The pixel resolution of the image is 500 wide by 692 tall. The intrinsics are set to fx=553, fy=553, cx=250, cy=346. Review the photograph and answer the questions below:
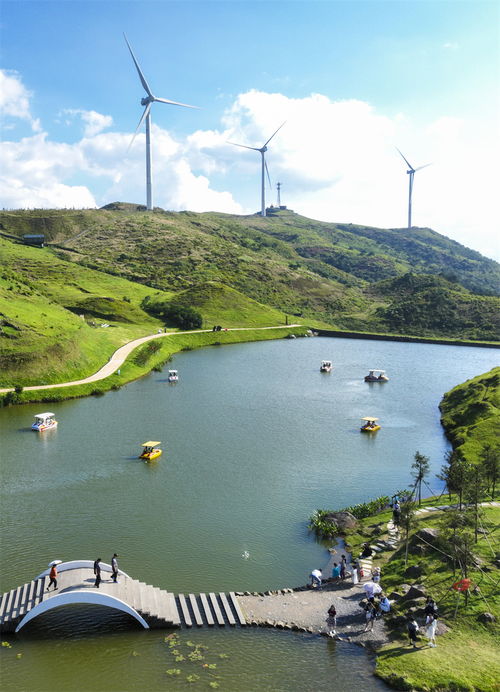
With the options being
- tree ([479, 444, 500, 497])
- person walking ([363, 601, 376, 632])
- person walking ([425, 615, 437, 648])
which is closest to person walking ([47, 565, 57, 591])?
person walking ([363, 601, 376, 632])

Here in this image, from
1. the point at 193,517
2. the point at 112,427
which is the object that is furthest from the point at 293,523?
the point at 112,427

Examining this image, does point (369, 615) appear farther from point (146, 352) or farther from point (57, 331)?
point (146, 352)

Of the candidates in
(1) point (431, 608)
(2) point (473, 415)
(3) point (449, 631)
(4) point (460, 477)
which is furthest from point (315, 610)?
(2) point (473, 415)

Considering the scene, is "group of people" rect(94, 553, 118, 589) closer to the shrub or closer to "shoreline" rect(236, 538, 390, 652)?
"shoreline" rect(236, 538, 390, 652)

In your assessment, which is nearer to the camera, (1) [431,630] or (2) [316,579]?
(1) [431,630]

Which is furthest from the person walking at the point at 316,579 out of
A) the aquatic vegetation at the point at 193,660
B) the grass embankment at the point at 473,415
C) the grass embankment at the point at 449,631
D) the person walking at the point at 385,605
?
the grass embankment at the point at 473,415

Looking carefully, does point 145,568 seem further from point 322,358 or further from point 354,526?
point 322,358

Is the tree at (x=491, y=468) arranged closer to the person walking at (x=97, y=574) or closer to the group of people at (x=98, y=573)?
the group of people at (x=98, y=573)
